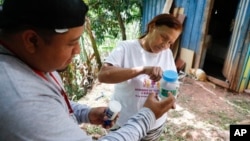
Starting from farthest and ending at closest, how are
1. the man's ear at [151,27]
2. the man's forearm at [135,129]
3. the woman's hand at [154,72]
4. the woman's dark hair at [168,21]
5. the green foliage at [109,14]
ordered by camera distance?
the green foliage at [109,14], the man's ear at [151,27], the woman's dark hair at [168,21], the woman's hand at [154,72], the man's forearm at [135,129]

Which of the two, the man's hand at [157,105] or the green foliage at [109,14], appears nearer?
the man's hand at [157,105]

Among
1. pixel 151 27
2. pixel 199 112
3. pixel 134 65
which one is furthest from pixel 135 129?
pixel 199 112

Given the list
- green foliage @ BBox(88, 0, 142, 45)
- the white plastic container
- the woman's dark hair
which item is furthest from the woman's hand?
green foliage @ BBox(88, 0, 142, 45)

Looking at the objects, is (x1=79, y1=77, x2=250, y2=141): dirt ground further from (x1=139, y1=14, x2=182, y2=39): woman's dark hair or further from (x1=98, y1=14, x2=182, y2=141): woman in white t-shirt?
(x1=139, y1=14, x2=182, y2=39): woman's dark hair

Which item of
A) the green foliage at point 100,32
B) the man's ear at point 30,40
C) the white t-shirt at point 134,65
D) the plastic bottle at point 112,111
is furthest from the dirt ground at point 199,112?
the man's ear at point 30,40

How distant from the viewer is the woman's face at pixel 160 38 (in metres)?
1.85

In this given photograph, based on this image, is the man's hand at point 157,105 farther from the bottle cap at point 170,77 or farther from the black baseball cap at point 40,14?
the black baseball cap at point 40,14

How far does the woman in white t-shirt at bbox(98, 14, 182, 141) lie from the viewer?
1779mm

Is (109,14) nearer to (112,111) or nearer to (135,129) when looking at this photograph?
(112,111)

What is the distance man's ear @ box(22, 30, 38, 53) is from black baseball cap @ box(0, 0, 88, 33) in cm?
3

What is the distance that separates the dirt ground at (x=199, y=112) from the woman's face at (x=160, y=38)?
205cm

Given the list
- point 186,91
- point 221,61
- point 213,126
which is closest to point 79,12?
point 213,126

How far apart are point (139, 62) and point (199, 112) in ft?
9.21

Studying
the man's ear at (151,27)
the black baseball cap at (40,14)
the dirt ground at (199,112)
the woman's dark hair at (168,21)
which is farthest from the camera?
the dirt ground at (199,112)
